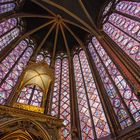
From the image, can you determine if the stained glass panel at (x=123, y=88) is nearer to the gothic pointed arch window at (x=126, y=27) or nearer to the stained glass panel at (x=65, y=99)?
the gothic pointed arch window at (x=126, y=27)

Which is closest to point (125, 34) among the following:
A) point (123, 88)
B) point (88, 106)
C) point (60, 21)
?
point (123, 88)

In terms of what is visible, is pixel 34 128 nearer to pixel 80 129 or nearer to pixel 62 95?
pixel 80 129

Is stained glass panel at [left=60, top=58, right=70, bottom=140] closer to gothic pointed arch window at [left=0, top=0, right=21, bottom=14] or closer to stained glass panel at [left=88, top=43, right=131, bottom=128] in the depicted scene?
stained glass panel at [left=88, top=43, right=131, bottom=128]

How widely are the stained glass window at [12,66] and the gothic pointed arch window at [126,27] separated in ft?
15.5


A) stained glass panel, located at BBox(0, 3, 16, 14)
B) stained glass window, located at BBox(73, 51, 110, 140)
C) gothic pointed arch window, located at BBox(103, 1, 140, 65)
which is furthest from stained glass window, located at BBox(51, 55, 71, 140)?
stained glass panel, located at BBox(0, 3, 16, 14)

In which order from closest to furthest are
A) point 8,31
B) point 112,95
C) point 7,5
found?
point 112,95
point 8,31
point 7,5

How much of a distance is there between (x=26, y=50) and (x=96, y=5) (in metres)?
4.96

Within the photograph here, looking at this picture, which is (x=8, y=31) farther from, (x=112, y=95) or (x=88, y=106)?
(x=112, y=95)

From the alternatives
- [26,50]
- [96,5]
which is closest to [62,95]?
[26,50]

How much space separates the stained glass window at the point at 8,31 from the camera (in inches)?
448

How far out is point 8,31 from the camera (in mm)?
11906

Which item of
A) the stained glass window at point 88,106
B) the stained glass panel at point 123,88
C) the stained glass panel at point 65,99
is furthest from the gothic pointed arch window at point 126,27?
the stained glass panel at point 65,99

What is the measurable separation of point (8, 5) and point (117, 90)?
295 inches

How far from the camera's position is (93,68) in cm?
1123
